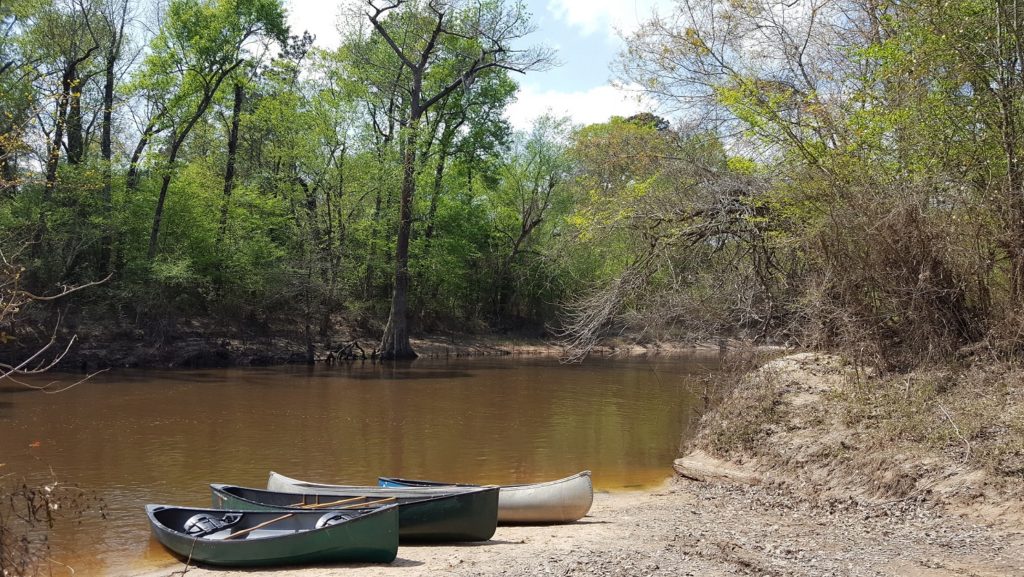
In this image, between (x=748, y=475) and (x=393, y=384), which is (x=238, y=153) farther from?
(x=748, y=475)

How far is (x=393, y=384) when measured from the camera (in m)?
25.7

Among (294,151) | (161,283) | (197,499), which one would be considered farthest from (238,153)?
(197,499)

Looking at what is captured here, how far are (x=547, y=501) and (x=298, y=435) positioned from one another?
8.38m

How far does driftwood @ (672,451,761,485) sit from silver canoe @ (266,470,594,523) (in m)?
2.74

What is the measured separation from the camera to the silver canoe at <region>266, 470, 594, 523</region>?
9.58 metres

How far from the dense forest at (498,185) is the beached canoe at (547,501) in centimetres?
391

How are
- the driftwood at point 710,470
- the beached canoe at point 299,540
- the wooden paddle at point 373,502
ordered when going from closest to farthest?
the beached canoe at point 299,540 < the wooden paddle at point 373,502 < the driftwood at point 710,470

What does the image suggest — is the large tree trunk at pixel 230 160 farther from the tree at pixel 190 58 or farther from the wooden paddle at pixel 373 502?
the wooden paddle at pixel 373 502

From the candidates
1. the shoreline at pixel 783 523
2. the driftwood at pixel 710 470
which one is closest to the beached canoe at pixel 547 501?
the shoreline at pixel 783 523

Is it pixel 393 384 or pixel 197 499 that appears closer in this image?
pixel 197 499

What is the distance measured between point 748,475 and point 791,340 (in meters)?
3.16

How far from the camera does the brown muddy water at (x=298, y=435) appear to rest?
11.7m

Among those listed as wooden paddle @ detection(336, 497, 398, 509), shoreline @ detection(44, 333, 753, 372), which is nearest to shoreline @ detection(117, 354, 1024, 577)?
wooden paddle @ detection(336, 497, 398, 509)

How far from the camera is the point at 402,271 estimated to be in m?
33.8
